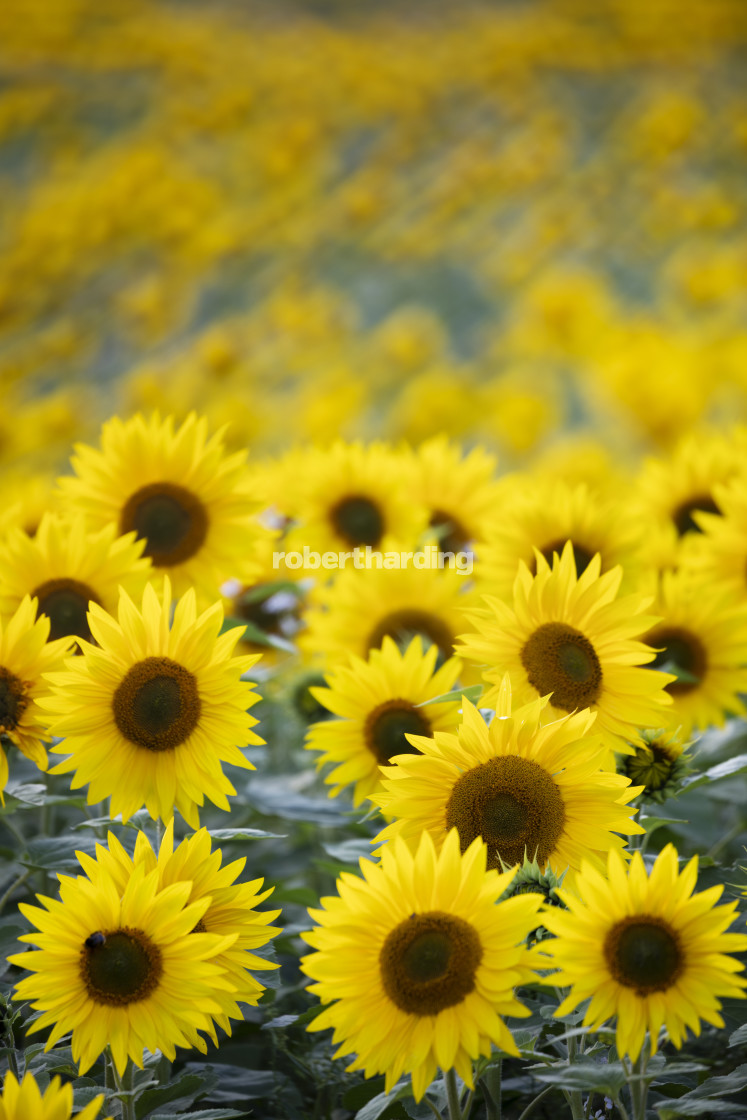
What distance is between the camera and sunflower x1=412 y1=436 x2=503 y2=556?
186 cm

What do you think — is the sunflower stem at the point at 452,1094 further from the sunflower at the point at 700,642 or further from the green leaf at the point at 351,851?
the sunflower at the point at 700,642

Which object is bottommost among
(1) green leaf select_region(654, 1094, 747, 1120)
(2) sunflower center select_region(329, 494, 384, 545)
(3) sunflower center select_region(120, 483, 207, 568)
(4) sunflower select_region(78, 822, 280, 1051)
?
(1) green leaf select_region(654, 1094, 747, 1120)

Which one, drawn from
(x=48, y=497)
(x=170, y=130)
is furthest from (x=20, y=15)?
(x=48, y=497)

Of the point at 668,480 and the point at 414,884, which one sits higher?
the point at 668,480

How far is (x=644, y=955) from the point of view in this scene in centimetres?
79

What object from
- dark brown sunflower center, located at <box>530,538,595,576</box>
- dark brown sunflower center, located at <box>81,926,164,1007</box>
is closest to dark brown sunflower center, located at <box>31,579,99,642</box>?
dark brown sunflower center, located at <box>81,926,164,1007</box>

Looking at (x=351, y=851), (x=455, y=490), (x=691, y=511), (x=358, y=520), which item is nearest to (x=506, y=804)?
(x=351, y=851)

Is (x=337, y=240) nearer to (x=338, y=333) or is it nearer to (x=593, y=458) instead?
(x=338, y=333)

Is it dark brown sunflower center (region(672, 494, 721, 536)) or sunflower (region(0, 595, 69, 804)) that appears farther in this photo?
dark brown sunflower center (region(672, 494, 721, 536))

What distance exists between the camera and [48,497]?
1850 millimetres

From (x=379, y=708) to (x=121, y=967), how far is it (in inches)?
18.2

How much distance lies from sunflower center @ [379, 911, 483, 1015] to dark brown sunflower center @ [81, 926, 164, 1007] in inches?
9.0

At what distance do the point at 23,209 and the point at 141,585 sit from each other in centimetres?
510

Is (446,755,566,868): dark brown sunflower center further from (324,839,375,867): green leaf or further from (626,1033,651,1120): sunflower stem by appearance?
(324,839,375,867): green leaf
